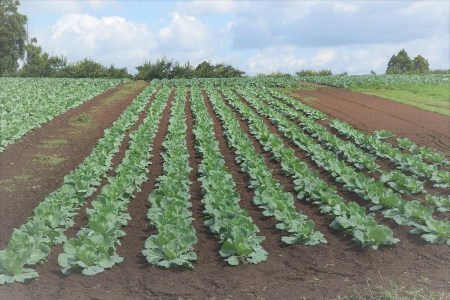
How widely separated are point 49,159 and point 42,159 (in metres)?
0.15

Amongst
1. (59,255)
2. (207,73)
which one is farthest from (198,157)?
(207,73)

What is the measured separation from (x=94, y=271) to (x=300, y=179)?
5.06 meters

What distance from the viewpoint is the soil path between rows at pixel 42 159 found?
9188mm

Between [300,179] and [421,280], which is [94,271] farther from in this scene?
[300,179]

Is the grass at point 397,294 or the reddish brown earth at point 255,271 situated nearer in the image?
the grass at point 397,294

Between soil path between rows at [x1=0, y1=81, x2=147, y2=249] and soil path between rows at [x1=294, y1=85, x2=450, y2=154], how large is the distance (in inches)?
322

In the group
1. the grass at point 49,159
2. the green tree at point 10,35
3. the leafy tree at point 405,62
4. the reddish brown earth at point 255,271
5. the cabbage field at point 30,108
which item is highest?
the green tree at point 10,35

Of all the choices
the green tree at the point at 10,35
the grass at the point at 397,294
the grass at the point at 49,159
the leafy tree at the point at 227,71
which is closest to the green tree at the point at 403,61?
the leafy tree at the point at 227,71

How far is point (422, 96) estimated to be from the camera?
2823 cm

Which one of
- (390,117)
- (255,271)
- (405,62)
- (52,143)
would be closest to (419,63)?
(405,62)

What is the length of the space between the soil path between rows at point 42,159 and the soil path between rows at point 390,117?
818 cm

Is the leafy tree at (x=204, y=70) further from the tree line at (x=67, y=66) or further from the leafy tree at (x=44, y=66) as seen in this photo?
the leafy tree at (x=44, y=66)

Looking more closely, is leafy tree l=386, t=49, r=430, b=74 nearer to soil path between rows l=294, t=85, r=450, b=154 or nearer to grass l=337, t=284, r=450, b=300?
soil path between rows l=294, t=85, r=450, b=154

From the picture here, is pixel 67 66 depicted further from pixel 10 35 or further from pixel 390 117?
pixel 390 117
